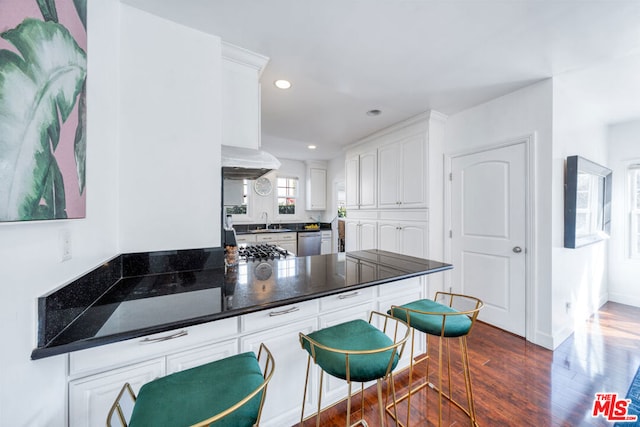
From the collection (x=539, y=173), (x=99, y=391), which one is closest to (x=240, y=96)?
(x=99, y=391)

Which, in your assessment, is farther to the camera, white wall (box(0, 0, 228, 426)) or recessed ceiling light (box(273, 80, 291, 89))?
recessed ceiling light (box(273, 80, 291, 89))

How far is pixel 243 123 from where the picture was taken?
6.05 ft

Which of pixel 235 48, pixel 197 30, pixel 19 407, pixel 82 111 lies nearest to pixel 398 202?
pixel 235 48

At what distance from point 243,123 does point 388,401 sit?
7.08 ft

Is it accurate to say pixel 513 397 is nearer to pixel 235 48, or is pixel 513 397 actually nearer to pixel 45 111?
pixel 45 111

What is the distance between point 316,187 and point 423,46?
4245 mm

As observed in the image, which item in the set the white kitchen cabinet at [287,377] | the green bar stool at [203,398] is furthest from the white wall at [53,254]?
the white kitchen cabinet at [287,377]

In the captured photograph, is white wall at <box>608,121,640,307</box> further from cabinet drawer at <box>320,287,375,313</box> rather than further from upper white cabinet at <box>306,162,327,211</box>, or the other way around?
upper white cabinet at <box>306,162,327,211</box>

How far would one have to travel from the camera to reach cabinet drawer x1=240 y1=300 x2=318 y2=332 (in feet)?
3.88

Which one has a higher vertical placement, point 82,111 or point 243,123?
point 243,123

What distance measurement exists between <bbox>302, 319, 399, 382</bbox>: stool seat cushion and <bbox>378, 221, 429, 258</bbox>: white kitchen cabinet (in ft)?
6.75

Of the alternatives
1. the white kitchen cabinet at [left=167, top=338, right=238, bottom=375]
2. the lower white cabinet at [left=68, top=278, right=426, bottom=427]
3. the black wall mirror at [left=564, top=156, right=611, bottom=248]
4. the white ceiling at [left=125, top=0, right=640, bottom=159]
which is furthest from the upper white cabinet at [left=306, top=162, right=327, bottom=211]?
the white kitchen cabinet at [left=167, top=338, right=238, bottom=375]

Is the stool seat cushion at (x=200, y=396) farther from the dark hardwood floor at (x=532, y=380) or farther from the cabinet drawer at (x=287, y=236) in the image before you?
the cabinet drawer at (x=287, y=236)

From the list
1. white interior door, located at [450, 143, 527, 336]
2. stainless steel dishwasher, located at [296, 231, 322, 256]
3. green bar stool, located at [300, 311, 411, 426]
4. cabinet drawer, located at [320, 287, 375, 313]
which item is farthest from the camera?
stainless steel dishwasher, located at [296, 231, 322, 256]
